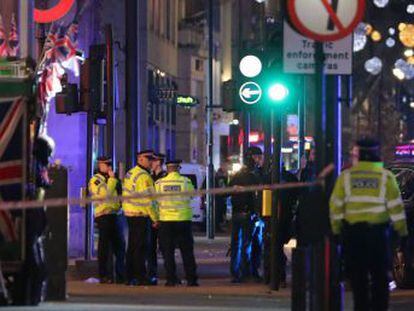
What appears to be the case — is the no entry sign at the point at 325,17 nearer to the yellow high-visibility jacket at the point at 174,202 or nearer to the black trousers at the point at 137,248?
the yellow high-visibility jacket at the point at 174,202

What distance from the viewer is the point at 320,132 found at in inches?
424

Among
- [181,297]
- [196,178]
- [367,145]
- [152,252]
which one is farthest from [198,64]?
[367,145]

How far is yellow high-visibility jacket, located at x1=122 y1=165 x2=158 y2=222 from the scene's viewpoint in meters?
16.4

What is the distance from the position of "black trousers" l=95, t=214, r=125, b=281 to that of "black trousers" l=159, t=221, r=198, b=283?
83 cm

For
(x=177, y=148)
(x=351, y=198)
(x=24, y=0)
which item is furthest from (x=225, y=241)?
(x=177, y=148)

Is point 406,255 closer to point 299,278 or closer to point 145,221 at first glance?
→ point 145,221

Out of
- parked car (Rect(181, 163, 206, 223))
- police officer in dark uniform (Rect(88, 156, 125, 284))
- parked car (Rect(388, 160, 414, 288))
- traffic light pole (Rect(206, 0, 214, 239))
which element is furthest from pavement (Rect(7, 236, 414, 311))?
parked car (Rect(181, 163, 206, 223))

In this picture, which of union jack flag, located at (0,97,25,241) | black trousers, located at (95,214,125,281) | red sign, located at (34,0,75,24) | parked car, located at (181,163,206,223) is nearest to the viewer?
union jack flag, located at (0,97,25,241)

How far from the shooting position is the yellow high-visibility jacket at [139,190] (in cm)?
1644

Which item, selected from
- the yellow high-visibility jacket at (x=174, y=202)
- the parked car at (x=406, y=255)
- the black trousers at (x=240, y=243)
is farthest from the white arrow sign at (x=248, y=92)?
the parked car at (x=406, y=255)

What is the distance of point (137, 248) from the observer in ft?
54.6

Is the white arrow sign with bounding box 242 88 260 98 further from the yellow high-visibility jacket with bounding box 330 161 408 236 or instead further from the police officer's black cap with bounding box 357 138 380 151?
the yellow high-visibility jacket with bounding box 330 161 408 236

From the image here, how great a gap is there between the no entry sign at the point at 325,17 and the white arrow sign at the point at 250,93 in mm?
6038

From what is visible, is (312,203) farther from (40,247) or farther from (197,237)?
(197,237)
